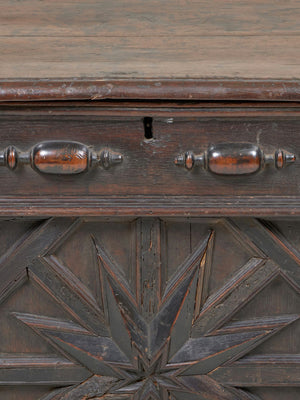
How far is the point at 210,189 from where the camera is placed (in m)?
0.74

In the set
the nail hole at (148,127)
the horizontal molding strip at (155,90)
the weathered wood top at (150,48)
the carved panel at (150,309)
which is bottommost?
the carved panel at (150,309)

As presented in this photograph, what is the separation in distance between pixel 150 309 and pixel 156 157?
0.27 metres

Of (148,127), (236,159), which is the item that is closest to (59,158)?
(148,127)

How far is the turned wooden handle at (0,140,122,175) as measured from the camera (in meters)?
0.71

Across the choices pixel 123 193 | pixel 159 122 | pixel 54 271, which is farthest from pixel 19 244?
pixel 159 122

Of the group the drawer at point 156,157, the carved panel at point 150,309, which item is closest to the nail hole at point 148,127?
the drawer at point 156,157

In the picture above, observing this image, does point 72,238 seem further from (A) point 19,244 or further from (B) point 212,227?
(B) point 212,227

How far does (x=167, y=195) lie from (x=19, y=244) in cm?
27

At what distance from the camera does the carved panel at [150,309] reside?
0.81 m

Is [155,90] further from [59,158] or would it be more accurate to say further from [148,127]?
[59,158]

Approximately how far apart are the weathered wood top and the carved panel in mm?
222

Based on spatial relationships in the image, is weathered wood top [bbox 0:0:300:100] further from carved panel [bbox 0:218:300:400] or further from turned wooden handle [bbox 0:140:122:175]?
carved panel [bbox 0:218:300:400]

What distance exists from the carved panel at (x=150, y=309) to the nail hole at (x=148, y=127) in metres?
0.14

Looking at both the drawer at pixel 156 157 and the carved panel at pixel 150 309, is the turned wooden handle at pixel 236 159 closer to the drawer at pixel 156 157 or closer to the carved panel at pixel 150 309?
the drawer at pixel 156 157
